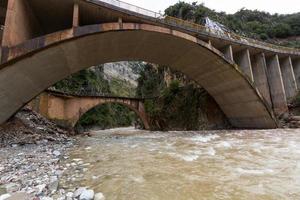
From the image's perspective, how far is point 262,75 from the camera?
17.8 metres

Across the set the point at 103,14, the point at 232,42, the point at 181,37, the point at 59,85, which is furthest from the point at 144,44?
the point at 59,85

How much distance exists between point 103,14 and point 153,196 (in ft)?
33.9

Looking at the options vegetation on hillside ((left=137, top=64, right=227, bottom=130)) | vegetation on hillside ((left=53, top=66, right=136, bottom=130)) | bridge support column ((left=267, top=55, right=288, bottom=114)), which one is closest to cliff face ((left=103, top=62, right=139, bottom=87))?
vegetation on hillside ((left=53, top=66, right=136, bottom=130))

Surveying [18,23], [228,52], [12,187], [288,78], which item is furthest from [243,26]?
[12,187]

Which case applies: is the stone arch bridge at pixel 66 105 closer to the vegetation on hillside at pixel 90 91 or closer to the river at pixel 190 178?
the vegetation on hillside at pixel 90 91

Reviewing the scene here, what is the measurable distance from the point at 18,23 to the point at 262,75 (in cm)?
1796

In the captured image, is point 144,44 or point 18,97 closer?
point 18,97

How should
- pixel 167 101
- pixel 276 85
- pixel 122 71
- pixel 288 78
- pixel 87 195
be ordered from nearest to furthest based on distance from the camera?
pixel 87 195, pixel 276 85, pixel 288 78, pixel 167 101, pixel 122 71

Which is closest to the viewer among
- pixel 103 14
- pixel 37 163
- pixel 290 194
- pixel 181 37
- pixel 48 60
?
pixel 290 194

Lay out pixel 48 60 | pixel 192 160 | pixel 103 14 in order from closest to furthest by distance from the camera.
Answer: pixel 192 160
pixel 48 60
pixel 103 14

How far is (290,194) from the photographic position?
3143 millimetres

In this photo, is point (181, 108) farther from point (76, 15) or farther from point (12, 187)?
point (12, 187)

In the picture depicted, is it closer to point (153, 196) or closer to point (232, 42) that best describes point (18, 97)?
point (153, 196)

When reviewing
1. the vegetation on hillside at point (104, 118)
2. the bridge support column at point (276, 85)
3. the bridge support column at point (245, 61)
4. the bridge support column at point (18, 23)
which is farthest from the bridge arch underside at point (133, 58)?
the vegetation on hillside at point (104, 118)
